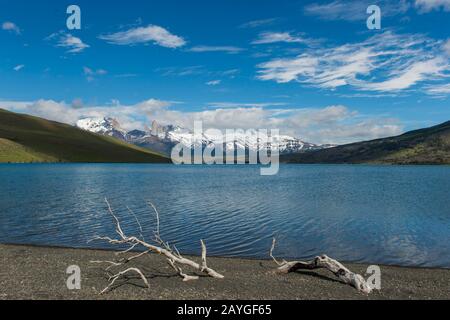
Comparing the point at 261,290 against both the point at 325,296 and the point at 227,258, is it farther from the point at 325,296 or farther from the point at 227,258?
the point at 227,258

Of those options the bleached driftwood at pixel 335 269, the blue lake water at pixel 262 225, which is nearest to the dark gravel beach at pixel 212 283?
the bleached driftwood at pixel 335 269

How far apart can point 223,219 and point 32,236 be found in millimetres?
23181

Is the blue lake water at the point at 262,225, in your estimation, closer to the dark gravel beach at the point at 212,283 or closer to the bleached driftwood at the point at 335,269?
the dark gravel beach at the point at 212,283

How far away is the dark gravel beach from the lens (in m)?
21.1

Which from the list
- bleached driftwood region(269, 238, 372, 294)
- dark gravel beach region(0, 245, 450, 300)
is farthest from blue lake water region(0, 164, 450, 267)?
bleached driftwood region(269, 238, 372, 294)

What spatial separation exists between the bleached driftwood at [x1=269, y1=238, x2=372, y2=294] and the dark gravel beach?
44 centimetres

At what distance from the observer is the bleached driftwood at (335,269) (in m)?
23.0

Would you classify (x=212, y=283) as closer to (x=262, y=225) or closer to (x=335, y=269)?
(x=335, y=269)

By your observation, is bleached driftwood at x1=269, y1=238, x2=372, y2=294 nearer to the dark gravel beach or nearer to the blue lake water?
the dark gravel beach

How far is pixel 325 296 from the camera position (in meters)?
21.4

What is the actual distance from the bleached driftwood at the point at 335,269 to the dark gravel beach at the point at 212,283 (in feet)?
1.45

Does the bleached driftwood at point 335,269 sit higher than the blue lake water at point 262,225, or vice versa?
the bleached driftwood at point 335,269

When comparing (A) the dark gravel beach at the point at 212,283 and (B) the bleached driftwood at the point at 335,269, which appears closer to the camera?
(A) the dark gravel beach at the point at 212,283

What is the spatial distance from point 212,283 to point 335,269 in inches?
316
